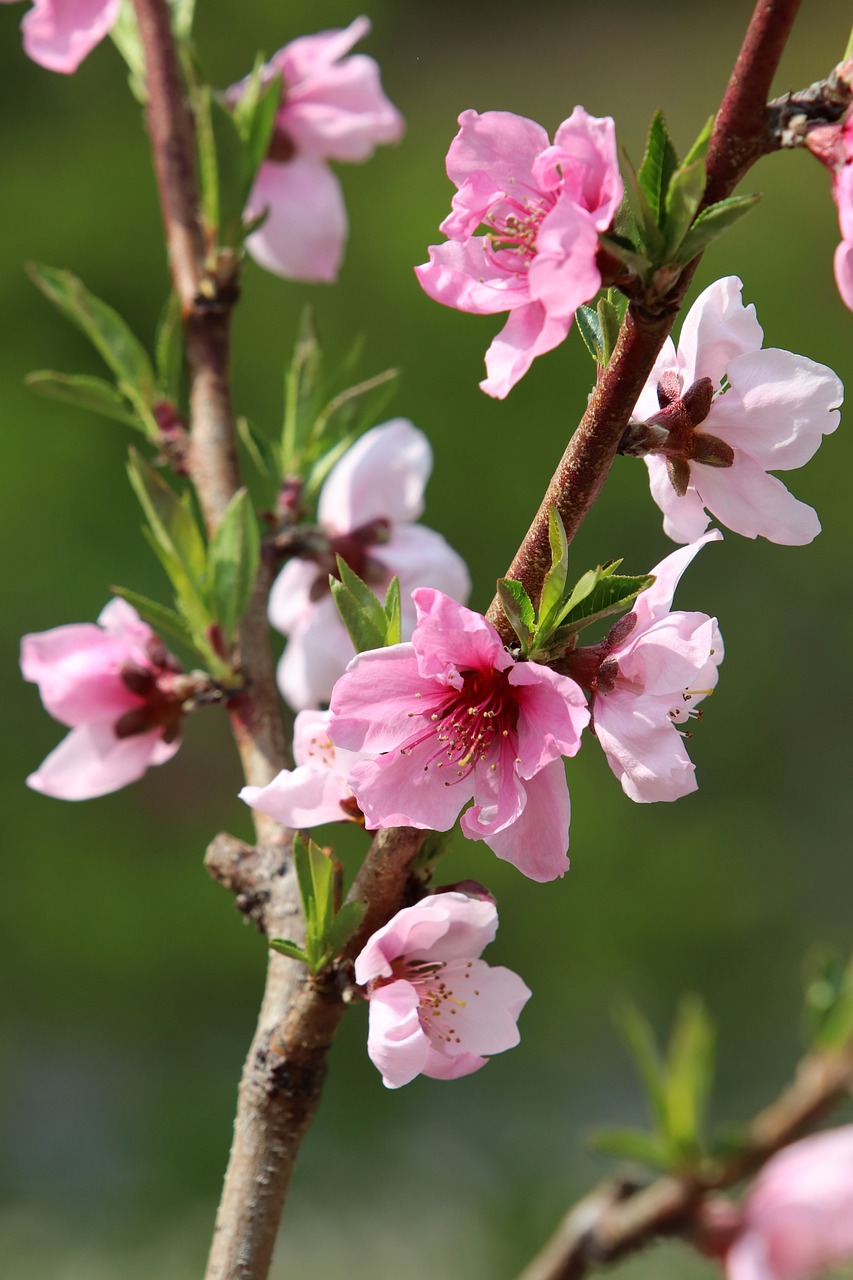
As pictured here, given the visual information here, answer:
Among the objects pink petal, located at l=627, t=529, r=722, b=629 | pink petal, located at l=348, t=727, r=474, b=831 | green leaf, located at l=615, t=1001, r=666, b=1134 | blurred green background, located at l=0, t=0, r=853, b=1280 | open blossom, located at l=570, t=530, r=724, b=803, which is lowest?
blurred green background, located at l=0, t=0, r=853, b=1280

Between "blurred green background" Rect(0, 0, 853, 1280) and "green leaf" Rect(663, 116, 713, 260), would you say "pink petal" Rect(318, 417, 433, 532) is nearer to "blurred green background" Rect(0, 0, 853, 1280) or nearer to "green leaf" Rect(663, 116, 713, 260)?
"green leaf" Rect(663, 116, 713, 260)

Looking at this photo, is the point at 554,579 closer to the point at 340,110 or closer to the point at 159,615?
the point at 159,615

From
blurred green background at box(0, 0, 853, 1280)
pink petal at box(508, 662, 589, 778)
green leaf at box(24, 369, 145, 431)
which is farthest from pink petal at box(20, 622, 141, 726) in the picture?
blurred green background at box(0, 0, 853, 1280)

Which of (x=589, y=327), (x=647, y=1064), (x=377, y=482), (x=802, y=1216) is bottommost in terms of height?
(x=647, y=1064)

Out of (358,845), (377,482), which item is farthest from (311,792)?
(358,845)

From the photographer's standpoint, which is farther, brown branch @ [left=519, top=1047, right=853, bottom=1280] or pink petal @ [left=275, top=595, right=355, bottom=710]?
pink petal @ [left=275, top=595, right=355, bottom=710]

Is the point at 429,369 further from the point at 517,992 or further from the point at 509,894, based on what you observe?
the point at 517,992

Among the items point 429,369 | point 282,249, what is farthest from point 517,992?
point 429,369
